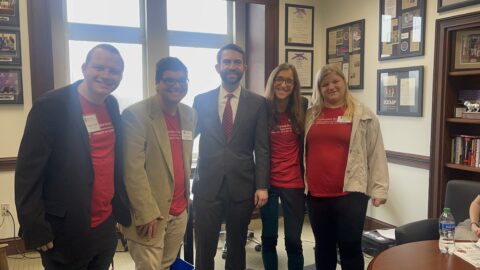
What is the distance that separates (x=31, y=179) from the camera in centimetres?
137

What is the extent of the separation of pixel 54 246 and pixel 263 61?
3085mm

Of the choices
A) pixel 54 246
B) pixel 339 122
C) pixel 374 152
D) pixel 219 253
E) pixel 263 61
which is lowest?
pixel 219 253

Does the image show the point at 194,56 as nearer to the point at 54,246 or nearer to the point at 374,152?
the point at 374,152

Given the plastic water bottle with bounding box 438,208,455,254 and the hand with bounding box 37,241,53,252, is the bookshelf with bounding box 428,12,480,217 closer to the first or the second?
the plastic water bottle with bounding box 438,208,455,254

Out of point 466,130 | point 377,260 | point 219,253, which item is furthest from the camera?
point 219,253

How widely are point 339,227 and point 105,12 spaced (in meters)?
2.96

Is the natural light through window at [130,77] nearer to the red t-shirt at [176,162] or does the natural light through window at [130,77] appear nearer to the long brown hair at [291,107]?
the long brown hair at [291,107]

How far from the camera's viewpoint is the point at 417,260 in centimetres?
164

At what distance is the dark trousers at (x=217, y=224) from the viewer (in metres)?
2.12

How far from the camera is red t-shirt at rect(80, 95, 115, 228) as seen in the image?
1.54 m

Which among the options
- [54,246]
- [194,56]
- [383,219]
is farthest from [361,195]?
[194,56]

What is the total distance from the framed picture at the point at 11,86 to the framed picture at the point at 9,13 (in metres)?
0.36

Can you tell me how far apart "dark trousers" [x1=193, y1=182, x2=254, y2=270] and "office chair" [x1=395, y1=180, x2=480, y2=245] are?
36.8 inches

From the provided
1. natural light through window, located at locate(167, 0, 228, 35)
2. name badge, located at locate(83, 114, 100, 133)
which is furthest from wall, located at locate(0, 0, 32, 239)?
name badge, located at locate(83, 114, 100, 133)
